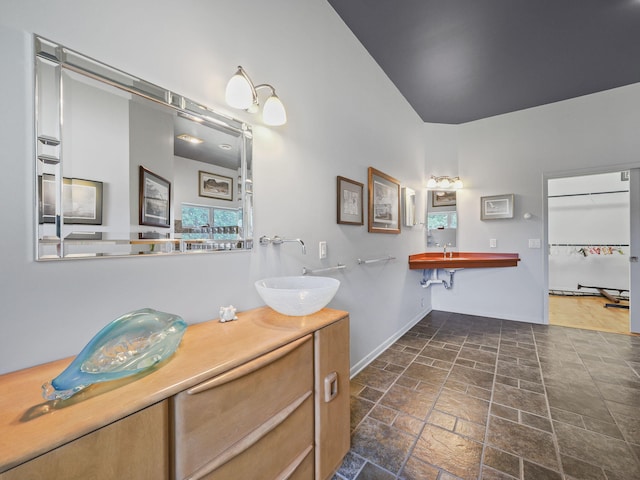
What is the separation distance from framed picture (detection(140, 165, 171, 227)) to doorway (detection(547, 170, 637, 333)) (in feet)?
19.1

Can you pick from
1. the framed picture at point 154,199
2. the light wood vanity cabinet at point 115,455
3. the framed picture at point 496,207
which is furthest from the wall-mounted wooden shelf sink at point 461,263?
the light wood vanity cabinet at point 115,455

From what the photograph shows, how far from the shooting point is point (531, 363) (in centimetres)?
240

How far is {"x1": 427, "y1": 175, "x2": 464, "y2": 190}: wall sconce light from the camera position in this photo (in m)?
3.90

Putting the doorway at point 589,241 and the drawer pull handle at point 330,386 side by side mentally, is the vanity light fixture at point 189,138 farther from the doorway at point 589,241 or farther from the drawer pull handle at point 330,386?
the doorway at point 589,241

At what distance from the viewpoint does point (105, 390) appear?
2.08 feet

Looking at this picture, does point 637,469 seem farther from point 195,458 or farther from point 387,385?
point 195,458

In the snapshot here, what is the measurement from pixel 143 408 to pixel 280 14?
204 centimetres

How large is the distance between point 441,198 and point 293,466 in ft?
12.5

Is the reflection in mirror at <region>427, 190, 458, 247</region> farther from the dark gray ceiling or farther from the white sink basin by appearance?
the white sink basin

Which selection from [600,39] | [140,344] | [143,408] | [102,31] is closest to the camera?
[143,408]

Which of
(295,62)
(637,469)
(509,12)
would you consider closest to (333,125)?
(295,62)

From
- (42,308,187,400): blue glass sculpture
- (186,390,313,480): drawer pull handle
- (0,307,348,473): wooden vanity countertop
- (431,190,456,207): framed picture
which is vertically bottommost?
(186,390,313,480): drawer pull handle

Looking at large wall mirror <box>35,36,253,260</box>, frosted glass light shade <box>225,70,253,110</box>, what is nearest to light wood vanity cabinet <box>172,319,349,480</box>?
large wall mirror <box>35,36,253,260</box>

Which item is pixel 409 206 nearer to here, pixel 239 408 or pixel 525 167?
pixel 525 167
